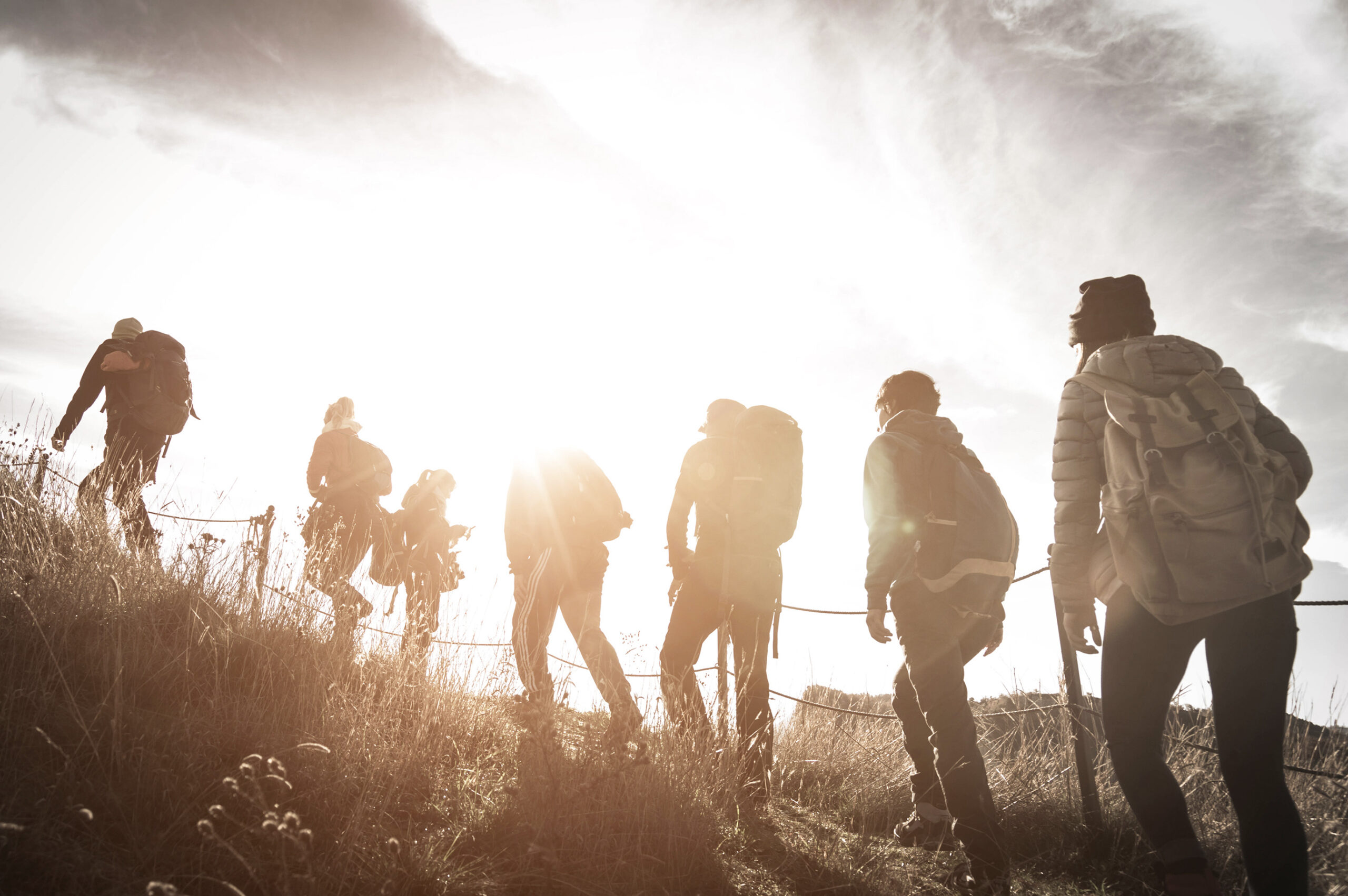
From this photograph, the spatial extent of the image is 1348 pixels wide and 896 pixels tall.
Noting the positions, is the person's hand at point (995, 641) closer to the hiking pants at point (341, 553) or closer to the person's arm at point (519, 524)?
the person's arm at point (519, 524)

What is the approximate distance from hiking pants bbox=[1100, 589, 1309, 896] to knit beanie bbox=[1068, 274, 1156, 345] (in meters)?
0.82

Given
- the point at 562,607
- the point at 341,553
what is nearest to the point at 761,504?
the point at 562,607

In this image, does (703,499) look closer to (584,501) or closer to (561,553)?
(584,501)

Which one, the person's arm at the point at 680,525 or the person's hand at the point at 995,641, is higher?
the person's arm at the point at 680,525

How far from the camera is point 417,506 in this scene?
6473mm

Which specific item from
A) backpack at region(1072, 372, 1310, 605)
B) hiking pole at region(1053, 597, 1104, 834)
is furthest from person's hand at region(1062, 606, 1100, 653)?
hiking pole at region(1053, 597, 1104, 834)

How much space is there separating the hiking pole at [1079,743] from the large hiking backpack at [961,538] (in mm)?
691

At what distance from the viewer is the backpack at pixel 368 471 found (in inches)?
215

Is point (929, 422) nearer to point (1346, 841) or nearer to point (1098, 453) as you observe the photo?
point (1098, 453)

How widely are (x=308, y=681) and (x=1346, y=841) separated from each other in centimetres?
411

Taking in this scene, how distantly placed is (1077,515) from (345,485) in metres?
4.98

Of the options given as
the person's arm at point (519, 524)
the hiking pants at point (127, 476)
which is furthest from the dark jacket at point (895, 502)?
the hiking pants at point (127, 476)

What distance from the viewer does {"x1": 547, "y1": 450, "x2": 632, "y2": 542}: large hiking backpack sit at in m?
3.96

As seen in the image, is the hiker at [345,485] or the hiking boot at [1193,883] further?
the hiker at [345,485]
